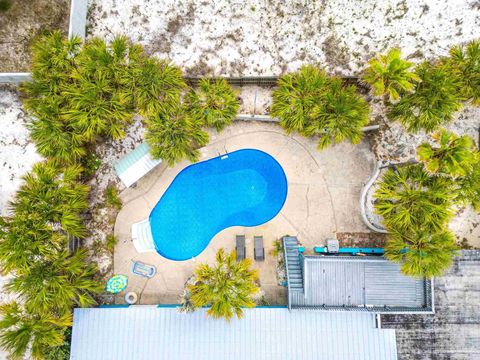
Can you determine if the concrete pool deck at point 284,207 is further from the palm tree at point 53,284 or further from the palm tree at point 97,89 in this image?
the palm tree at point 97,89

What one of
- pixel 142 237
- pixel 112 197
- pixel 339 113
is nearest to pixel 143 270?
pixel 142 237

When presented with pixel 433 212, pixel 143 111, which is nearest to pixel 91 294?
pixel 143 111

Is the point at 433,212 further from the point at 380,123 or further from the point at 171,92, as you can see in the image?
A: the point at 171,92

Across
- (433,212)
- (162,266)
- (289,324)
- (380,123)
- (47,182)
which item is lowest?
(289,324)

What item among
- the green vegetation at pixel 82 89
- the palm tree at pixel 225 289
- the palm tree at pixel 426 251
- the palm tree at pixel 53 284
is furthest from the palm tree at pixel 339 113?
the palm tree at pixel 53 284

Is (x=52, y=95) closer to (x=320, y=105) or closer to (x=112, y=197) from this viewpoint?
(x=112, y=197)
